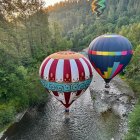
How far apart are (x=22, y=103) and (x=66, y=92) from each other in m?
5.62

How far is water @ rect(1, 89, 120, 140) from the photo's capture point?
22466 millimetres

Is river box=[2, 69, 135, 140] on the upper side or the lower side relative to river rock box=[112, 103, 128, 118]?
upper

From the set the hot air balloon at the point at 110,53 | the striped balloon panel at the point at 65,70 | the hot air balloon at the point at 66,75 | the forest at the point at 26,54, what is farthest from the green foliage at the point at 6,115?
the hot air balloon at the point at 110,53

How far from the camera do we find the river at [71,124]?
22.5m

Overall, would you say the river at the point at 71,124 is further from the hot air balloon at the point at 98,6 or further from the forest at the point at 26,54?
the hot air balloon at the point at 98,6

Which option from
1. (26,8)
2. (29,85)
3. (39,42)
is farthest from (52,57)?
(39,42)

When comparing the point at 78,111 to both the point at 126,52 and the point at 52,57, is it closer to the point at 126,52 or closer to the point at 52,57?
the point at 52,57

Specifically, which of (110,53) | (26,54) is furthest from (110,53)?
(26,54)

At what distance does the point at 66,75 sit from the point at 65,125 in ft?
15.4

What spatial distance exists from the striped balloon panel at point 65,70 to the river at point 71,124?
4141 millimetres

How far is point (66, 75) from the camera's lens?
23.2m

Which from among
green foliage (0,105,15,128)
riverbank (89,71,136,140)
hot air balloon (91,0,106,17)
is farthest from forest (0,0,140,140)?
hot air balloon (91,0,106,17)

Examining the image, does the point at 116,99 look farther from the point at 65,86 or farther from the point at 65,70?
the point at 65,70

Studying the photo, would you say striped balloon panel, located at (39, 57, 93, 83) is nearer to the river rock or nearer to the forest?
the forest
